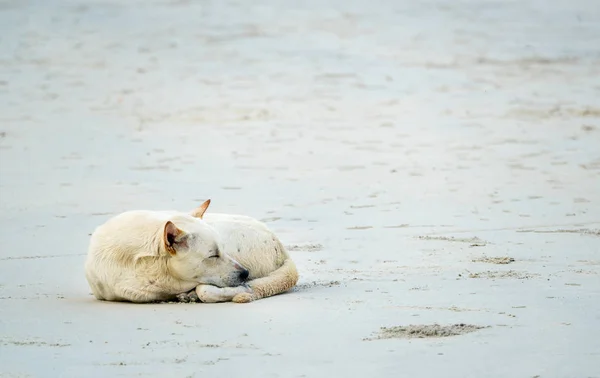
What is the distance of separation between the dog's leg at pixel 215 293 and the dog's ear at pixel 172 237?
12.8 inches

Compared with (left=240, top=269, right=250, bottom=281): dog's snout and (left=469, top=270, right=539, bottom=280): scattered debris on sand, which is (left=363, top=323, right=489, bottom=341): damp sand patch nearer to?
(left=240, top=269, right=250, bottom=281): dog's snout

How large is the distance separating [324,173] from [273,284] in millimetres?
5821

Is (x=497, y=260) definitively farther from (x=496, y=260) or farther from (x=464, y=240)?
(x=464, y=240)

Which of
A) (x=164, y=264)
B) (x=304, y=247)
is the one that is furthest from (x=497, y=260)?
(x=164, y=264)

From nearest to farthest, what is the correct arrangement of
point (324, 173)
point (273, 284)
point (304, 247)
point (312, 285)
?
point (273, 284) < point (312, 285) < point (304, 247) < point (324, 173)

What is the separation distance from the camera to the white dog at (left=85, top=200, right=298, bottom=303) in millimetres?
7730

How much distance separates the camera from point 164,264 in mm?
7746

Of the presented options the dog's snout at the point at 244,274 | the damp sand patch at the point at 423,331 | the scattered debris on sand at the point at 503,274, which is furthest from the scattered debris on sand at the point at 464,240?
the damp sand patch at the point at 423,331

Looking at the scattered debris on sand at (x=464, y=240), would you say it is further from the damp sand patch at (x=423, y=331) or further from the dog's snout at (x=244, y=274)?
the damp sand patch at (x=423, y=331)

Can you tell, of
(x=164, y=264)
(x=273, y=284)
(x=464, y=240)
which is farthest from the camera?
(x=464, y=240)

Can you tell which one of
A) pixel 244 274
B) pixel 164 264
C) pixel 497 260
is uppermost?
pixel 164 264

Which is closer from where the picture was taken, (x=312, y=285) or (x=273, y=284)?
(x=273, y=284)

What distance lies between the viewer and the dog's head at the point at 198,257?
7691 mm

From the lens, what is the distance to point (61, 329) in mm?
7047
